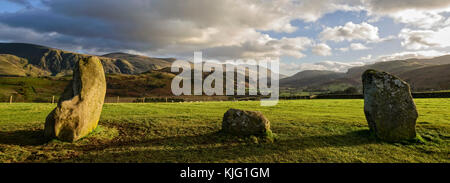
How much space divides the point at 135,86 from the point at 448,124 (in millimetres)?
158507

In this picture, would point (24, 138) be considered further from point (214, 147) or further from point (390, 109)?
point (390, 109)

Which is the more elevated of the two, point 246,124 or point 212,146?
point 246,124

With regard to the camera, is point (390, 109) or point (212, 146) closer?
point (212, 146)

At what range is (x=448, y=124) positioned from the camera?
16.4 m

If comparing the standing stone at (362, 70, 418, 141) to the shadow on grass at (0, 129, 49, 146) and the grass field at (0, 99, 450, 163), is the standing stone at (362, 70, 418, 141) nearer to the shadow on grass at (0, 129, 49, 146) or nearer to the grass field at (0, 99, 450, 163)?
the grass field at (0, 99, 450, 163)

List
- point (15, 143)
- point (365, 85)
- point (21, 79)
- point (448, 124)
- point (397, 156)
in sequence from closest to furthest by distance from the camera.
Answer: point (397, 156) < point (15, 143) < point (365, 85) < point (448, 124) < point (21, 79)

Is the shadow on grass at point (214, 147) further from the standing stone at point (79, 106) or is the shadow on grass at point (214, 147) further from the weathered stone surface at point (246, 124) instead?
the standing stone at point (79, 106)

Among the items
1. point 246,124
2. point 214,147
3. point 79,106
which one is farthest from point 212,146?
point 79,106

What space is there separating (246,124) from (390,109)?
8482 mm

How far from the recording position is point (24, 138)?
1251 centimetres

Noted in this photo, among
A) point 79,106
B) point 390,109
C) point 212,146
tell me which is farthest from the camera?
point 390,109
